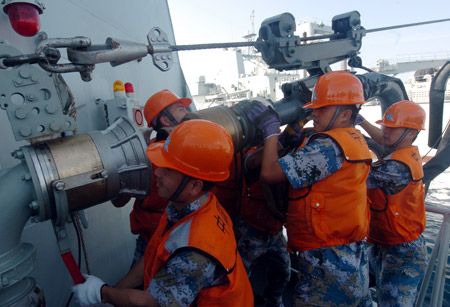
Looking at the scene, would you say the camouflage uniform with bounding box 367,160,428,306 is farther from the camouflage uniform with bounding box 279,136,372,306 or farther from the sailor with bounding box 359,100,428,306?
the camouflage uniform with bounding box 279,136,372,306

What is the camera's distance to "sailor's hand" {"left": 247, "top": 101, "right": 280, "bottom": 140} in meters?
1.94

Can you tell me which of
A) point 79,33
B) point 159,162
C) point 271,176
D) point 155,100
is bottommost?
point 271,176

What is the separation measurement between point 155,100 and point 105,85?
1.91 ft

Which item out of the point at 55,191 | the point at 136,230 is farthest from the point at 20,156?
the point at 136,230

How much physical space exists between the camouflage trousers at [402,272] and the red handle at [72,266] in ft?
7.68

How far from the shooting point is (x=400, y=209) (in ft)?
7.89

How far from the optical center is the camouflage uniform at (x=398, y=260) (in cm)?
235

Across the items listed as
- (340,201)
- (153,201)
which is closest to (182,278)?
(153,201)

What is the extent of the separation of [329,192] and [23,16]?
Answer: 1739mm

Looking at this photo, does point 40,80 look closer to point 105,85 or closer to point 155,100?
point 155,100

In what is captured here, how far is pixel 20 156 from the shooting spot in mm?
1089

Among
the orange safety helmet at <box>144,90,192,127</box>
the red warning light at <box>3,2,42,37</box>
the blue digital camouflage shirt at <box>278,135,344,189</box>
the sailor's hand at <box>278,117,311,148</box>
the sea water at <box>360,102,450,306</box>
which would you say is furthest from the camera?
the sea water at <box>360,102,450,306</box>

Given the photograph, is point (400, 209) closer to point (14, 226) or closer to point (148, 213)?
point (148, 213)

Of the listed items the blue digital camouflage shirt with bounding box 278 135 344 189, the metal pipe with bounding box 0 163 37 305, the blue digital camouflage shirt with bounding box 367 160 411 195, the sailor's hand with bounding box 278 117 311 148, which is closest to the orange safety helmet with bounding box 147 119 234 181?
the metal pipe with bounding box 0 163 37 305
